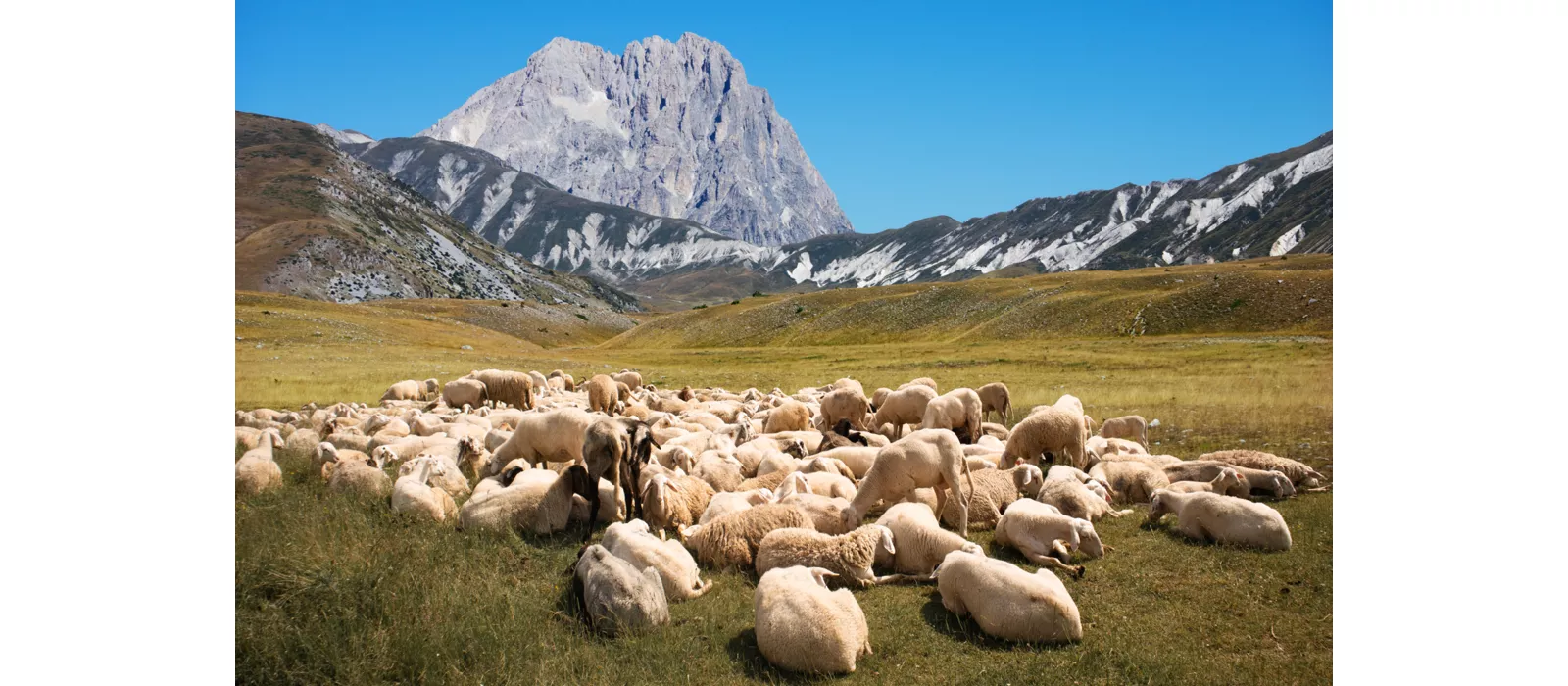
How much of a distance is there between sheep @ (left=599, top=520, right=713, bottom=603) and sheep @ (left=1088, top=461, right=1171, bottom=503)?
671cm

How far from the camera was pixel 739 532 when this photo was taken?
8711mm

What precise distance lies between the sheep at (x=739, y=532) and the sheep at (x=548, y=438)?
3894mm

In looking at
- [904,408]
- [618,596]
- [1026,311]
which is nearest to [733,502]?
[618,596]

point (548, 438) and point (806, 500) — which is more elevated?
point (548, 438)

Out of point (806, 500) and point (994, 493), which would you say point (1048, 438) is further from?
point (806, 500)

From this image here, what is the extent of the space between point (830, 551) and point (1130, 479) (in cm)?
622

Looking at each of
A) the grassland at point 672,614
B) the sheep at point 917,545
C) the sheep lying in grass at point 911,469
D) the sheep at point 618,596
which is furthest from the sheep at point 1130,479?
the sheep at point 618,596

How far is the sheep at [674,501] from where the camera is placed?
988cm

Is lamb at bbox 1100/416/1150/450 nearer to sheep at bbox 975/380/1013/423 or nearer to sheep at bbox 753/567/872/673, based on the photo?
sheep at bbox 975/380/1013/423

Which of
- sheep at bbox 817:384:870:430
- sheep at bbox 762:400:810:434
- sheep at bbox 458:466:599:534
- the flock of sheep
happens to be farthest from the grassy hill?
sheep at bbox 458:466:599:534
